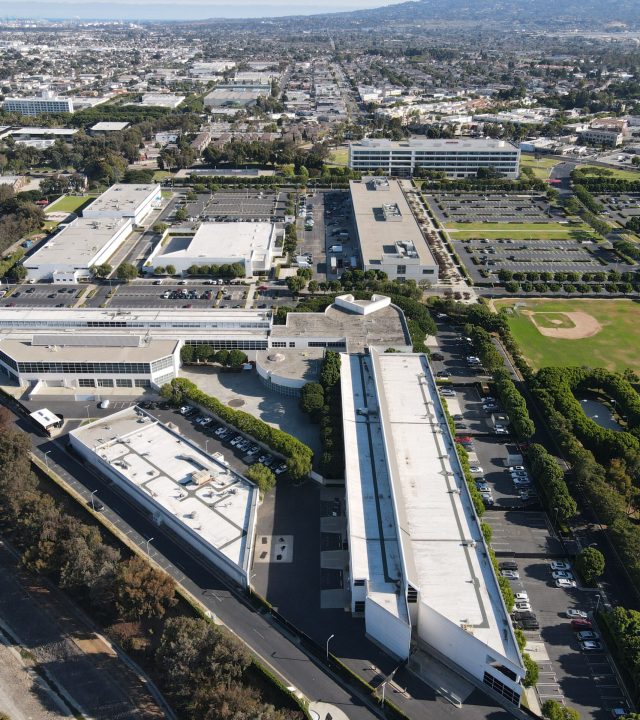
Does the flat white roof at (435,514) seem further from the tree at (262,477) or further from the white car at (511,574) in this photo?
the tree at (262,477)

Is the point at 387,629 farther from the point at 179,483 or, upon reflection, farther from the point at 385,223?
the point at 385,223

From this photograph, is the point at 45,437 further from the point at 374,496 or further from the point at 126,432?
the point at 374,496

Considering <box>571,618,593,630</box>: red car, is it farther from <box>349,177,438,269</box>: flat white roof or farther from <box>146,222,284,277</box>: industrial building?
<box>146,222,284,277</box>: industrial building

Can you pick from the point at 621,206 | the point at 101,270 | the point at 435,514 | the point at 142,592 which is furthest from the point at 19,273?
the point at 621,206

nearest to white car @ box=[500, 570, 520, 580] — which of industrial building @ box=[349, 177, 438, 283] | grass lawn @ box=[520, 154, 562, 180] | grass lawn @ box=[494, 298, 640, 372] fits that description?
grass lawn @ box=[494, 298, 640, 372]

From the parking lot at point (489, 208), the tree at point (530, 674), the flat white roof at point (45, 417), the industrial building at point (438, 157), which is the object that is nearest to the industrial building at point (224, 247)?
the parking lot at point (489, 208)
